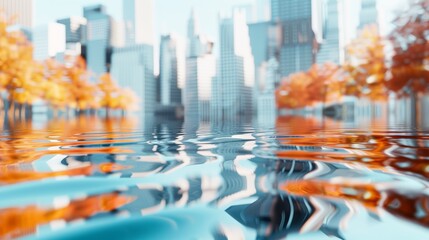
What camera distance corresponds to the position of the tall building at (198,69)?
48.4 feet

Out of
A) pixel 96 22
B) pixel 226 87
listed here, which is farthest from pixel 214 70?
pixel 96 22

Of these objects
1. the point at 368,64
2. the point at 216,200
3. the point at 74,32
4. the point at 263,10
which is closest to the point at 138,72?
the point at 74,32

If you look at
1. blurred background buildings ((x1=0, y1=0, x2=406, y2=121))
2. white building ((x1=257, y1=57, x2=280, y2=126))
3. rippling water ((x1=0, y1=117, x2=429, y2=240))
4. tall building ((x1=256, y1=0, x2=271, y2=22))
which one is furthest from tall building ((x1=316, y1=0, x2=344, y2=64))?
rippling water ((x1=0, y1=117, x2=429, y2=240))

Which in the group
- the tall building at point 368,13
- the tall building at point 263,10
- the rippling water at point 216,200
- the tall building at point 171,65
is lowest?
the rippling water at point 216,200

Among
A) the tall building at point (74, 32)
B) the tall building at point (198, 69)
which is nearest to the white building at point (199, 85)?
the tall building at point (198, 69)

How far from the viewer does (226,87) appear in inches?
596

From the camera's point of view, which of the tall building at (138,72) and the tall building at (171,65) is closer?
the tall building at (138,72)

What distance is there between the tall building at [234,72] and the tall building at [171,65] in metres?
1.54

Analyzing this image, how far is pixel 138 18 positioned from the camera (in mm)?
14414

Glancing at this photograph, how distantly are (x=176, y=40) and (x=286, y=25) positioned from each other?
16.3 feet

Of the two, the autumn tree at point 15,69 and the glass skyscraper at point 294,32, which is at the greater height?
the glass skyscraper at point 294,32

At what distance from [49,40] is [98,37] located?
293 centimetres

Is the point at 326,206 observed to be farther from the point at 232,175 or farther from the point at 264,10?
the point at 264,10

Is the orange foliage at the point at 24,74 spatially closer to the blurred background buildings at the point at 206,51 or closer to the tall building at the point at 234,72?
the blurred background buildings at the point at 206,51
